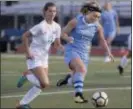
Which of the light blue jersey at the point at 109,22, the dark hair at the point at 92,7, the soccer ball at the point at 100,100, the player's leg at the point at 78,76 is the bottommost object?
the light blue jersey at the point at 109,22

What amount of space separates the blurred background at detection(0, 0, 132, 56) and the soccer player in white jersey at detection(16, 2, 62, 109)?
17.1m

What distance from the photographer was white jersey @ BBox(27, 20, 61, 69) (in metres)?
8.61

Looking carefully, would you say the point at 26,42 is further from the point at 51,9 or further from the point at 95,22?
the point at 95,22

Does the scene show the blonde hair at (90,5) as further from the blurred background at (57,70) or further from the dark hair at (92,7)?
the blurred background at (57,70)

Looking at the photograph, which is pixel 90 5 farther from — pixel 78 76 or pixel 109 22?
pixel 109 22

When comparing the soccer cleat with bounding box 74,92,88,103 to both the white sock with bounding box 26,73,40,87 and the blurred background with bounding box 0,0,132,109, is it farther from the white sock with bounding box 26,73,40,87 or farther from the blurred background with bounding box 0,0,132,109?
the white sock with bounding box 26,73,40,87

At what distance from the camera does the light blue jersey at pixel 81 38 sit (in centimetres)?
938

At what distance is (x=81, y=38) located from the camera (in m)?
9.45

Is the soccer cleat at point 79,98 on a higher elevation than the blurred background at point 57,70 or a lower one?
higher

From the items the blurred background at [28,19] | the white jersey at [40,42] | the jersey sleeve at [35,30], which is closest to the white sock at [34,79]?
the white jersey at [40,42]

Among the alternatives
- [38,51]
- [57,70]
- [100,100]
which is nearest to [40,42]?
[38,51]

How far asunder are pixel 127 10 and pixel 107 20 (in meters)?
7.40

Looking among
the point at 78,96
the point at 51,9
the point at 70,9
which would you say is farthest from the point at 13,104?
the point at 70,9

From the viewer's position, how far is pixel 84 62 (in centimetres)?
952
